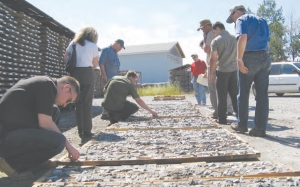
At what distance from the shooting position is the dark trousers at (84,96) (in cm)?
471

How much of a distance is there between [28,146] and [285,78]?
1348 centimetres

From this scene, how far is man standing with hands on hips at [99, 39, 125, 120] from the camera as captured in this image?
681 centimetres

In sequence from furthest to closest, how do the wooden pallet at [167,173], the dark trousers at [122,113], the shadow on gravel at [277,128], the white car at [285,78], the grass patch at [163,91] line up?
the grass patch at [163,91]
the white car at [285,78]
the dark trousers at [122,113]
the shadow on gravel at [277,128]
the wooden pallet at [167,173]

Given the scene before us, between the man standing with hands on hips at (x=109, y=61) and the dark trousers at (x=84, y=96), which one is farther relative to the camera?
the man standing with hands on hips at (x=109, y=61)

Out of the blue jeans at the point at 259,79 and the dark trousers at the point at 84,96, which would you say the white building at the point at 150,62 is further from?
the blue jeans at the point at 259,79

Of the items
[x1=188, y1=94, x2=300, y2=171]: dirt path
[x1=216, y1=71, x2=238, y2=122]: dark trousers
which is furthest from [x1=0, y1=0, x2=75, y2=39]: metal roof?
[x1=188, y1=94, x2=300, y2=171]: dirt path

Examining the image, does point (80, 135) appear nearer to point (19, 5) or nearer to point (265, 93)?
point (265, 93)

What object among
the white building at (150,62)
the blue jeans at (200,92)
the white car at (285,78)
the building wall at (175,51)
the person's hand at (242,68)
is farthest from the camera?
the building wall at (175,51)

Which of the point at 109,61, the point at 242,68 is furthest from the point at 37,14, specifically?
the point at 242,68

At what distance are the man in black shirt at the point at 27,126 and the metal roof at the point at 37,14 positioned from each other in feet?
16.0

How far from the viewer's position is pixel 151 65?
105 ft

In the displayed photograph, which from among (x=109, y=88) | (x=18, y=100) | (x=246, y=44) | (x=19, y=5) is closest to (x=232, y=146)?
(x=246, y=44)

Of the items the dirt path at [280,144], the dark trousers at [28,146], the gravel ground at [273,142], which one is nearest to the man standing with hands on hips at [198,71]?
the gravel ground at [273,142]

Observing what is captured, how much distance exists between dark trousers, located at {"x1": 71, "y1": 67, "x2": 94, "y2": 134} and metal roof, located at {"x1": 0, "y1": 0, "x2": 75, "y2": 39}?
135 inches
